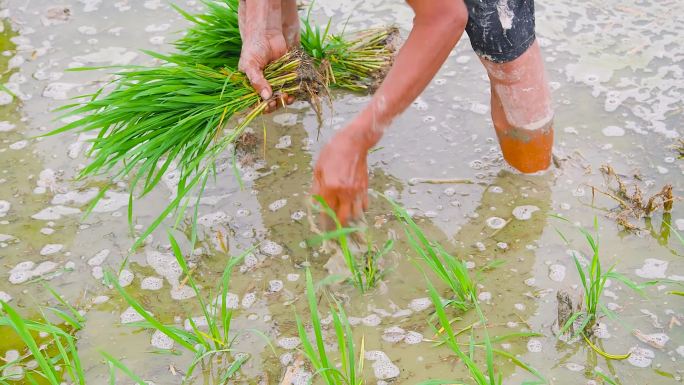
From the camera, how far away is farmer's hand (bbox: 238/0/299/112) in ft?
9.45

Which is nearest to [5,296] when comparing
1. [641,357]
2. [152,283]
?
[152,283]

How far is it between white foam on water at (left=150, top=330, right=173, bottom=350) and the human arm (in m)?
0.73

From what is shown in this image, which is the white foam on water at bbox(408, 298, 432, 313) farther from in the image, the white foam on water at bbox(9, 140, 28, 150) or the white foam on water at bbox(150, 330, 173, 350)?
the white foam on water at bbox(9, 140, 28, 150)

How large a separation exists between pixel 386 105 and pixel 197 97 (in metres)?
0.90

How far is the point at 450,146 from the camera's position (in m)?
3.22

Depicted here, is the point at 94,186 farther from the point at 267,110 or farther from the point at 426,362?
the point at 426,362

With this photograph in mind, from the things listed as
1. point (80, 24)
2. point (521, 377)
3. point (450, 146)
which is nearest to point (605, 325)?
point (521, 377)

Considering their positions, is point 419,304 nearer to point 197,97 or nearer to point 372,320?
point 372,320

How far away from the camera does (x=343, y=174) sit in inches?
82.1

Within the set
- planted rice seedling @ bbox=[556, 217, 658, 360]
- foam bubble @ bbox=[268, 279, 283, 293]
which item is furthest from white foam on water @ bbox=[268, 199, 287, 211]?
planted rice seedling @ bbox=[556, 217, 658, 360]

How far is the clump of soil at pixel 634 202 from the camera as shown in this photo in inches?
107

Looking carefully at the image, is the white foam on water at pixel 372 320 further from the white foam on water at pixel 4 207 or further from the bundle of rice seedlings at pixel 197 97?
the white foam on water at pixel 4 207

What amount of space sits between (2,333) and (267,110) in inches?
48.0

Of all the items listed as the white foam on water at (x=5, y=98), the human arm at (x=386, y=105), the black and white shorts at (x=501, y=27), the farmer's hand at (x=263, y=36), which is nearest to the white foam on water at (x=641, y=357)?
the human arm at (x=386, y=105)
